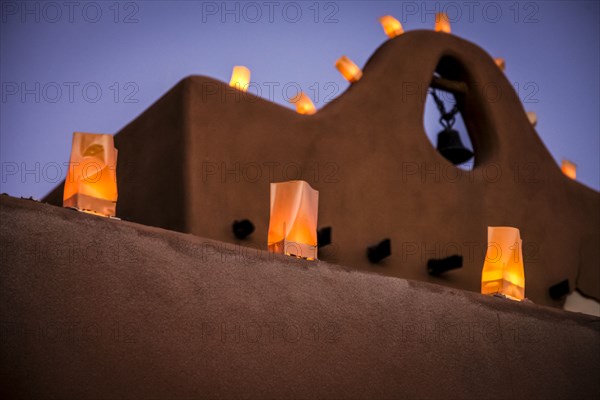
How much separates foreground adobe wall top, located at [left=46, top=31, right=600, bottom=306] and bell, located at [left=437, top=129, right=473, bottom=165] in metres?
0.12

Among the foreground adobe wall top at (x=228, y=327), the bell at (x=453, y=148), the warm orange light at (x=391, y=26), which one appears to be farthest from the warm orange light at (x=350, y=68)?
the foreground adobe wall top at (x=228, y=327)

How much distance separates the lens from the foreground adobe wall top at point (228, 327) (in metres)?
1.68

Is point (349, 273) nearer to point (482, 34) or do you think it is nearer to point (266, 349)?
point (266, 349)

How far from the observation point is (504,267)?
2947 mm

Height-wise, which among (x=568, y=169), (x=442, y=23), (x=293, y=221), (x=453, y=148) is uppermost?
(x=442, y=23)

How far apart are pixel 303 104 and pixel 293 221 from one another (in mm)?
2243

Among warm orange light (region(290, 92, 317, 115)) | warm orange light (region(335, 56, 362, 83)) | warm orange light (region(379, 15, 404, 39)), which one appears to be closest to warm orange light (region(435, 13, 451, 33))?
warm orange light (region(379, 15, 404, 39))

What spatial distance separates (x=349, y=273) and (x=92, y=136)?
39.9 inches

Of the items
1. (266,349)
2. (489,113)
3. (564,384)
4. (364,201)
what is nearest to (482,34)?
(489,113)

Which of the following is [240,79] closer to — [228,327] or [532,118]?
[228,327]

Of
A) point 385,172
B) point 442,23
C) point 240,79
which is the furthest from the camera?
point 442,23

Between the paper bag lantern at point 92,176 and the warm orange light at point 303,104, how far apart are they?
2381 mm

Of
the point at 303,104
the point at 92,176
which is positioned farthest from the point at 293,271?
the point at 303,104

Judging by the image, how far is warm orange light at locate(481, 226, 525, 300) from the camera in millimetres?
2932
